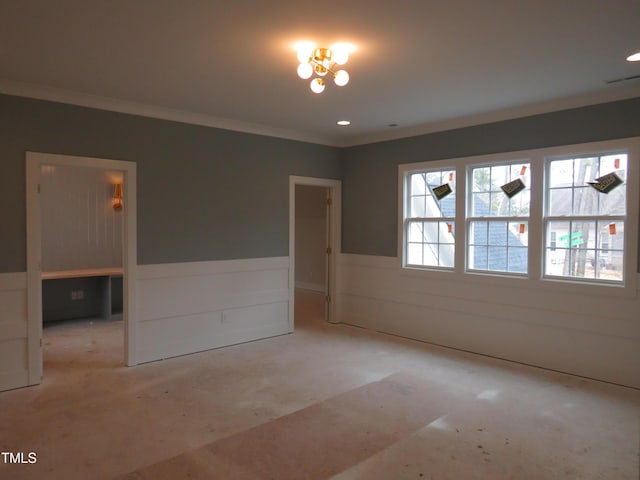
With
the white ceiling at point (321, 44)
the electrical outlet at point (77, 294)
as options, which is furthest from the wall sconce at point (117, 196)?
the white ceiling at point (321, 44)

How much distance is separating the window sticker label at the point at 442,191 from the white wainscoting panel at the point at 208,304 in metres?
2.04

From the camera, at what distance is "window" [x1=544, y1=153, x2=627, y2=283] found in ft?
13.3

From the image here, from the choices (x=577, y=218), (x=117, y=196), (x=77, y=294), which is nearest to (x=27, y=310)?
(x=77, y=294)

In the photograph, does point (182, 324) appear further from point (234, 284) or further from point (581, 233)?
point (581, 233)

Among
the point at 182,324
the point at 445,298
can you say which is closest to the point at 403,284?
the point at 445,298

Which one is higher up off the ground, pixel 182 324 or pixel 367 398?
pixel 182 324

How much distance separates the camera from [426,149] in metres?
5.39

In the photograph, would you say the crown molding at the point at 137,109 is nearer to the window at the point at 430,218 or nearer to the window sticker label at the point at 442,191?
the window at the point at 430,218

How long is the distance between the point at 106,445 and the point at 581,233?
172 inches

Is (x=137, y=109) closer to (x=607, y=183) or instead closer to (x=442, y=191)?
(x=442, y=191)

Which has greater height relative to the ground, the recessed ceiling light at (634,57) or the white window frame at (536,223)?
the recessed ceiling light at (634,57)

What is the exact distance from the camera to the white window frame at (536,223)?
3.88 m

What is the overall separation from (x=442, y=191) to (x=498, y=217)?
0.76 metres

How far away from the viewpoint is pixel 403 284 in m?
5.65
